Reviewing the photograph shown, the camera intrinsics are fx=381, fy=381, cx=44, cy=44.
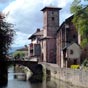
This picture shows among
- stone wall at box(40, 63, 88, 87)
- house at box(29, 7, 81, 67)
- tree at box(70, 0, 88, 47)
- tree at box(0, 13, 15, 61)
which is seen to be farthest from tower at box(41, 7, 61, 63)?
tree at box(0, 13, 15, 61)

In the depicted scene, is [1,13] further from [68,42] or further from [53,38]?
[53,38]

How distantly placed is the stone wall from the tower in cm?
1984

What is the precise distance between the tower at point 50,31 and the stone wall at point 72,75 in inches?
781

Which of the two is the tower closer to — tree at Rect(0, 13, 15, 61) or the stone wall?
the stone wall

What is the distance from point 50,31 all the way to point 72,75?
46.0m

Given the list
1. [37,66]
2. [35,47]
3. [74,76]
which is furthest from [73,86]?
[35,47]

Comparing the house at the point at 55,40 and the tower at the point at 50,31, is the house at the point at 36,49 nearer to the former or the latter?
the house at the point at 55,40

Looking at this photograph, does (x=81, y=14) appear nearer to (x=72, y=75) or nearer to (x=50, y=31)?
(x=72, y=75)

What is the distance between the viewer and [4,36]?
27375mm

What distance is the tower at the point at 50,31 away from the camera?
355 feet

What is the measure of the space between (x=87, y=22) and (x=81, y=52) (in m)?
32.3

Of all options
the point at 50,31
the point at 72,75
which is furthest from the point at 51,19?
the point at 72,75

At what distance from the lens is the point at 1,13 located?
28.1 metres

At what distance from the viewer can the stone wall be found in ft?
183
